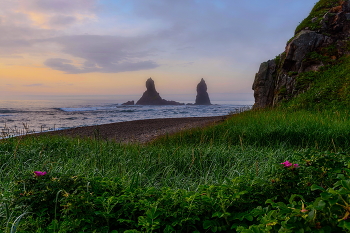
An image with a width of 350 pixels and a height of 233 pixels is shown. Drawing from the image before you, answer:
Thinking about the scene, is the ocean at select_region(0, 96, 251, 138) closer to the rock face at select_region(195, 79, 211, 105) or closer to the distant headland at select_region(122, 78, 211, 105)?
the distant headland at select_region(122, 78, 211, 105)

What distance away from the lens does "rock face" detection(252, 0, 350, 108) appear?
14.9 meters

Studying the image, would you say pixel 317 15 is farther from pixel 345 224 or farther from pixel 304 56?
pixel 345 224

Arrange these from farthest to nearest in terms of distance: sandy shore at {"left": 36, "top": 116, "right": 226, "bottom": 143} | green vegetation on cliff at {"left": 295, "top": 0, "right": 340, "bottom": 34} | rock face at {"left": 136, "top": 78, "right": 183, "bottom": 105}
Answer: rock face at {"left": 136, "top": 78, "right": 183, "bottom": 105}
green vegetation on cliff at {"left": 295, "top": 0, "right": 340, "bottom": 34}
sandy shore at {"left": 36, "top": 116, "right": 226, "bottom": 143}

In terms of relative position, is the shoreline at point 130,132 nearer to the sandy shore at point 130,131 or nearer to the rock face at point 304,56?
the sandy shore at point 130,131

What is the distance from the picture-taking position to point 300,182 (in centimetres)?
239

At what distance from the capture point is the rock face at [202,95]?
107m

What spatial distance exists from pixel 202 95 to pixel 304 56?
305ft

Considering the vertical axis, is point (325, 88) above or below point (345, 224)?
above

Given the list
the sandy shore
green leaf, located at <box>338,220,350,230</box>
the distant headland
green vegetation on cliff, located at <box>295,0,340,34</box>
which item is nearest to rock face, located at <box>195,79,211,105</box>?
the distant headland

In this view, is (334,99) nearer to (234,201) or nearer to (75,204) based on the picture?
(234,201)

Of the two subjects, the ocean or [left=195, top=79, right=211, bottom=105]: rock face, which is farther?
[left=195, top=79, right=211, bottom=105]: rock face

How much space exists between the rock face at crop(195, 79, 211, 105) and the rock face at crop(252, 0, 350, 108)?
296 feet

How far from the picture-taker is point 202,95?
4254 inches

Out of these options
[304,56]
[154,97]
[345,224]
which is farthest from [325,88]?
[154,97]
